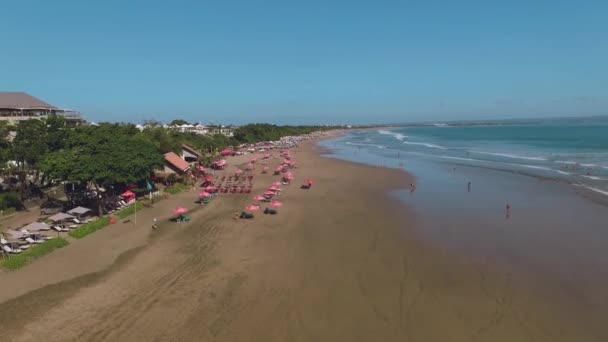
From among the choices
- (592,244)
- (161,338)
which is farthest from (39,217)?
(592,244)

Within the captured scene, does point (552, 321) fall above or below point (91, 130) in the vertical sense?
below

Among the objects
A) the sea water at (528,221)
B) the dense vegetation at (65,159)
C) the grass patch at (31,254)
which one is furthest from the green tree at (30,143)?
the sea water at (528,221)

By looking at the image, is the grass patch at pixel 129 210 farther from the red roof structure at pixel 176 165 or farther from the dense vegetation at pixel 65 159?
the red roof structure at pixel 176 165

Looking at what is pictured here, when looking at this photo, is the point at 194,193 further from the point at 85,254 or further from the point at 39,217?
the point at 85,254

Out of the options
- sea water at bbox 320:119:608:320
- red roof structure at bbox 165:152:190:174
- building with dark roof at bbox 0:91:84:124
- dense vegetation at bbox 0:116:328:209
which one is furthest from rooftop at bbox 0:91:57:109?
sea water at bbox 320:119:608:320

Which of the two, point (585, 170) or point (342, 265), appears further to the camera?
point (585, 170)

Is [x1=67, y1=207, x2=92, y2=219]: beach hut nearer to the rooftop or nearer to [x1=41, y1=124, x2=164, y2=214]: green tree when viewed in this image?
[x1=41, y1=124, x2=164, y2=214]: green tree
